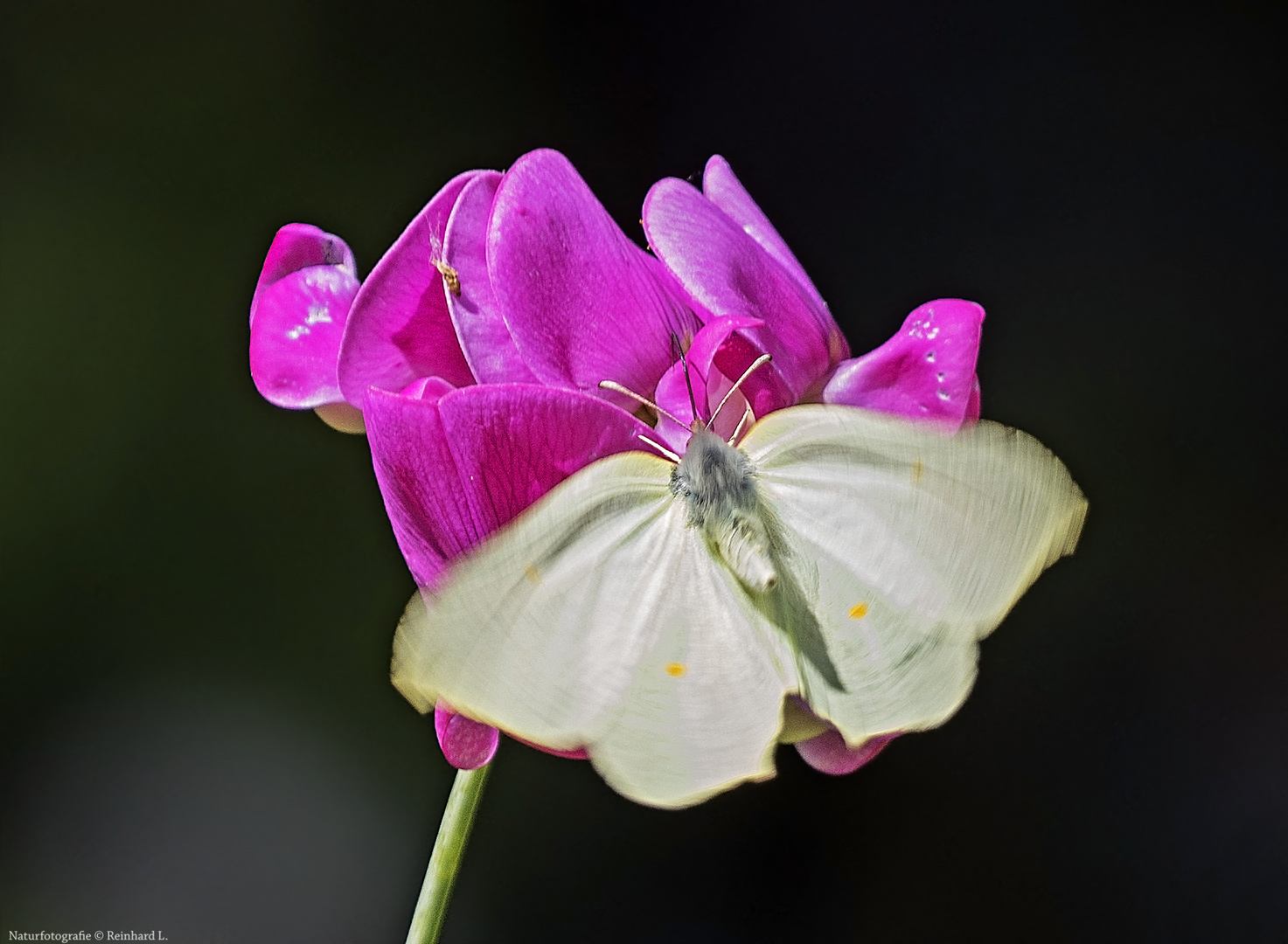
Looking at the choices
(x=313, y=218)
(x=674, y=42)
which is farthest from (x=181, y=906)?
(x=674, y=42)

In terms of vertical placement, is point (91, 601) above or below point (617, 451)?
below

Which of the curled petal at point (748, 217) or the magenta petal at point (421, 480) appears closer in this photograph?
the magenta petal at point (421, 480)

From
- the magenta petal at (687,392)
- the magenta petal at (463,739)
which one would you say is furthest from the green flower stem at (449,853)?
the magenta petal at (687,392)

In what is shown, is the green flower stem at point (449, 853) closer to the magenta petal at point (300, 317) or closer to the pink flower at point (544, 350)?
the pink flower at point (544, 350)

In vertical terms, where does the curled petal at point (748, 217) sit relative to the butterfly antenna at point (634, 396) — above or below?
above

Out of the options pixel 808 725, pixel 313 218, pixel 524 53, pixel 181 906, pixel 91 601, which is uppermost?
pixel 524 53

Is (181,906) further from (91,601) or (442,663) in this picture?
(442,663)

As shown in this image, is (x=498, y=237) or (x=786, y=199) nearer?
(x=498, y=237)
